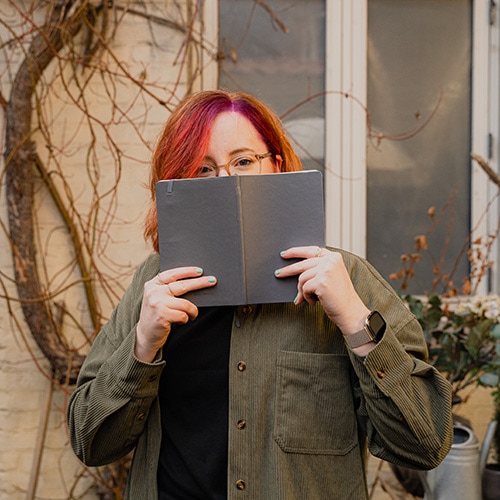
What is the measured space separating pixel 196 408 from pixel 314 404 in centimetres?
20

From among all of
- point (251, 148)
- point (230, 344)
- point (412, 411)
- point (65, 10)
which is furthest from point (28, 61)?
point (412, 411)

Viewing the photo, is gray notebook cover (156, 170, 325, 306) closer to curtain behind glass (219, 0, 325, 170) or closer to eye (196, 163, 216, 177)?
eye (196, 163, 216, 177)

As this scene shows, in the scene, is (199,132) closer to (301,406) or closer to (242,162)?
(242,162)

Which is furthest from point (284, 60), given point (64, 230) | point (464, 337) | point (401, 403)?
point (401, 403)

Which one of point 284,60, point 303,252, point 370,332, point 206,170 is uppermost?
point 284,60

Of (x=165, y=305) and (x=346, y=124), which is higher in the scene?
(x=346, y=124)

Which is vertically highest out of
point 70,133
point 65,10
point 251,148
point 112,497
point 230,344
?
point 65,10

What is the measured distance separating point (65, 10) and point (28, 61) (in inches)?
A: 8.1

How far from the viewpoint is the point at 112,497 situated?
2.31m

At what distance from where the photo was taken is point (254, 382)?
114 cm

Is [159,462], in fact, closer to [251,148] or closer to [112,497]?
[251,148]

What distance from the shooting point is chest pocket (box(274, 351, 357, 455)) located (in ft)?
3.68

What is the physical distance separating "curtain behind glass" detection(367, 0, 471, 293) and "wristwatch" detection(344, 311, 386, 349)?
1.49 meters

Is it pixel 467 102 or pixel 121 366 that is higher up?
pixel 467 102
